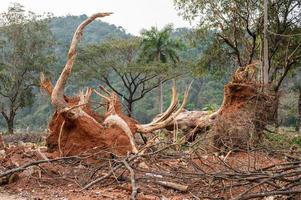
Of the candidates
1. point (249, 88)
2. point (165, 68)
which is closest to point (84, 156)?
point (249, 88)

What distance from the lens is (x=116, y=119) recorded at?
851 centimetres

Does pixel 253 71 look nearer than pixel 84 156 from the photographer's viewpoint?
No

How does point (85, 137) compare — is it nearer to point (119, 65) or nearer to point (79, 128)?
point (79, 128)

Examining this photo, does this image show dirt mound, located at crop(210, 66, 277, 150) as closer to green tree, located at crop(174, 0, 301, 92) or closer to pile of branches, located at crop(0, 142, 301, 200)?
pile of branches, located at crop(0, 142, 301, 200)

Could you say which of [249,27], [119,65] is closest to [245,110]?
[249,27]

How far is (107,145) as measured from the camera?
8164 mm

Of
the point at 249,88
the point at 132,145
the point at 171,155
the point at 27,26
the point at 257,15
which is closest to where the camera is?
the point at 171,155

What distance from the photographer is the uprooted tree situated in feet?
26.9

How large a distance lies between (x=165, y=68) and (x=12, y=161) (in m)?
28.0

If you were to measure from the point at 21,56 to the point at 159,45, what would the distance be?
10275 mm

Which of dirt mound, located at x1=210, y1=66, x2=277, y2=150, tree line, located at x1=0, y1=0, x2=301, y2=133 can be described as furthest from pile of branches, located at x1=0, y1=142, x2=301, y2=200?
tree line, located at x1=0, y1=0, x2=301, y2=133

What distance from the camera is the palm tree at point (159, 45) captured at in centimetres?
3838

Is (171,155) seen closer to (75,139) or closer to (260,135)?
(75,139)

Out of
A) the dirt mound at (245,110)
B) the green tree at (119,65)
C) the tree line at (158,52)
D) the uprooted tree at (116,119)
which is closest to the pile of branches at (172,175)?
the uprooted tree at (116,119)
